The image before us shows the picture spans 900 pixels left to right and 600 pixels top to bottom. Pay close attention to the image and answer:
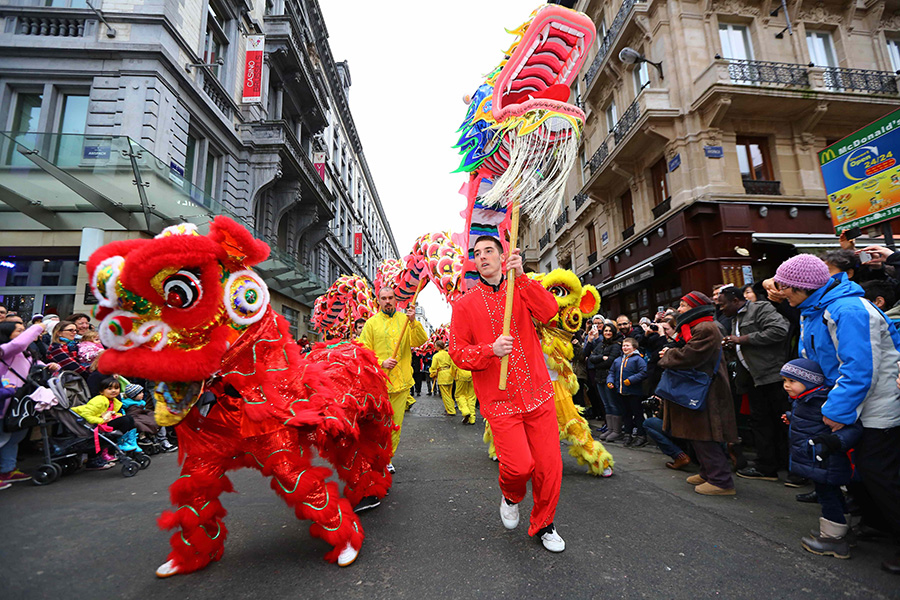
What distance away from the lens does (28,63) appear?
10.8 metres

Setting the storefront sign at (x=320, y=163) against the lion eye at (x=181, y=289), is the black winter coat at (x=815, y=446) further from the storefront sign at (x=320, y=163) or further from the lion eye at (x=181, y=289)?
the storefront sign at (x=320, y=163)

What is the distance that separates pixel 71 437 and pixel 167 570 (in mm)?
3889

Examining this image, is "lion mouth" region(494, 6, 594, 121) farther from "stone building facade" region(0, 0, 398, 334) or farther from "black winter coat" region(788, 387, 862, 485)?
"stone building facade" region(0, 0, 398, 334)

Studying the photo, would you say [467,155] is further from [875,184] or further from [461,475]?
[875,184]

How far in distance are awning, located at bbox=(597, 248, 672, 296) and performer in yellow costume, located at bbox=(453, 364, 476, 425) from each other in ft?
23.4

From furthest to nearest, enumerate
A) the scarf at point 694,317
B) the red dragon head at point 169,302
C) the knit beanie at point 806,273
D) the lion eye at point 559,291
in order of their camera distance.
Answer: the lion eye at point 559,291 < the scarf at point 694,317 < the knit beanie at point 806,273 < the red dragon head at point 169,302

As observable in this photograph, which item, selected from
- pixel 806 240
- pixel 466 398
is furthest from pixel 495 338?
pixel 806 240

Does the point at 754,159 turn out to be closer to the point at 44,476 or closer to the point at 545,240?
the point at 545,240

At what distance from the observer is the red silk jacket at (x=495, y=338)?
107 inches

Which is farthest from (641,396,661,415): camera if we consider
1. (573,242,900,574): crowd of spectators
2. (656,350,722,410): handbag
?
(656,350,722,410): handbag

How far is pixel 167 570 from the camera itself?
2.36 m

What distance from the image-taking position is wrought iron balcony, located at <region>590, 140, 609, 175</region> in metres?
15.5

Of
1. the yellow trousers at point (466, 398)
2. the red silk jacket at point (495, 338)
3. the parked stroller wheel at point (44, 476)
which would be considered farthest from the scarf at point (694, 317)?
the parked stroller wheel at point (44, 476)

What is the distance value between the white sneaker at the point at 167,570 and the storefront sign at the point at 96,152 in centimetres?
881
